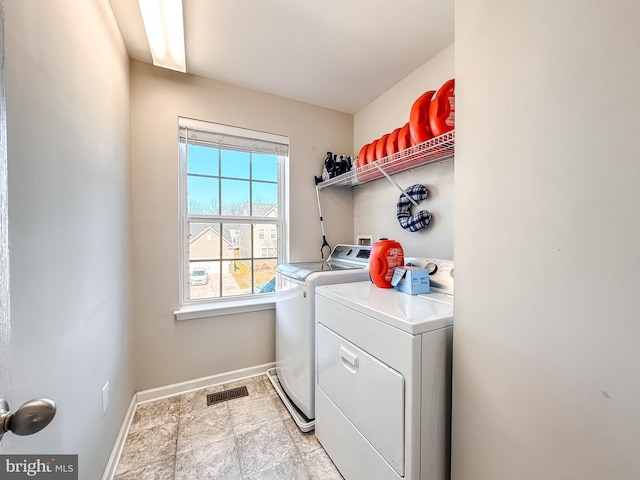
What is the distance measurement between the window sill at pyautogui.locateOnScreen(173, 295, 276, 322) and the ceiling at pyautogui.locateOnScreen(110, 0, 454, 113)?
1.94m

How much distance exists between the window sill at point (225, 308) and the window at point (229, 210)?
7 centimetres

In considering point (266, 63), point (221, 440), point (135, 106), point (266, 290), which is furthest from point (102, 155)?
point (221, 440)

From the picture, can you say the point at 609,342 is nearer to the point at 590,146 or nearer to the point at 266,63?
the point at 590,146

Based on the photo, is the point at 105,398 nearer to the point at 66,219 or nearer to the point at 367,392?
the point at 66,219

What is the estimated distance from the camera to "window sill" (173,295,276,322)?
6.70 feet

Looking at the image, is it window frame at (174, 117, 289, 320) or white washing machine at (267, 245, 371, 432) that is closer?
white washing machine at (267, 245, 371, 432)

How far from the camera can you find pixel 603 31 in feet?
1.97

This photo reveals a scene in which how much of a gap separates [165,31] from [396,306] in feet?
6.75

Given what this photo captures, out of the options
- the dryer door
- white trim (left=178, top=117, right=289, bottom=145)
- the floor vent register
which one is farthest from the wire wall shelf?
the floor vent register

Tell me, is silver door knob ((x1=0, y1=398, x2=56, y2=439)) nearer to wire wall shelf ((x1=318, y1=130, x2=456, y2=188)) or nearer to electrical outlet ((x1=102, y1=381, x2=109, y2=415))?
electrical outlet ((x1=102, y1=381, x2=109, y2=415))

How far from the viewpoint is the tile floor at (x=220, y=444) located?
4.45 ft

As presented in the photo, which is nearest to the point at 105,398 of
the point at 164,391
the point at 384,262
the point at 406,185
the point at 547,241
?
the point at 164,391

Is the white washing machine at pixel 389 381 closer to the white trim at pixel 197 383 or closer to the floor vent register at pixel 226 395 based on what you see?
the floor vent register at pixel 226 395

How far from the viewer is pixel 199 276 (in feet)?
7.22
